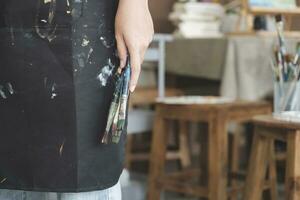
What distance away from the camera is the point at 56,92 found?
102 centimetres

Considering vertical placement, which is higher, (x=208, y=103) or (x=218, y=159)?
(x=208, y=103)

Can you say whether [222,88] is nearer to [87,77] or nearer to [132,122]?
[132,122]

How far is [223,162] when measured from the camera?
207 cm

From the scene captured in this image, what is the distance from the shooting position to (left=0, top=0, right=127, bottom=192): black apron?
1015 mm

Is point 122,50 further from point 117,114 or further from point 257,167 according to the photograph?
point 257,167

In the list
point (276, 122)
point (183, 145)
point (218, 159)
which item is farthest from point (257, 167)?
point (183, 145)

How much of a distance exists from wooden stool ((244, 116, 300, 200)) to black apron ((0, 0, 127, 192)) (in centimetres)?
58

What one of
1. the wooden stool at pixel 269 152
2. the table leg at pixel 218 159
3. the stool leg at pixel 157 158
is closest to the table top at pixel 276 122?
the wooden stool at pixel 269 152

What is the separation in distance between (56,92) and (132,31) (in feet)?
0.56

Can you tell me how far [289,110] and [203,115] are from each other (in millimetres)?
486

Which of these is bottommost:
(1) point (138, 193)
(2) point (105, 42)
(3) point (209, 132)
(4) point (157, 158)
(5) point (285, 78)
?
(1) point (138, 193)

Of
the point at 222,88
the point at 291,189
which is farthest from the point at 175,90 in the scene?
the point at 291,189

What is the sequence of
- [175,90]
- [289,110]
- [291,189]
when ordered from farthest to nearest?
[175,90]
[289,110]
[291,189]

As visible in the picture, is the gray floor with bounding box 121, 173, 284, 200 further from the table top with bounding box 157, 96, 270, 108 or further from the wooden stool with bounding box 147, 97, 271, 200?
the table top with bounding box 157, 96, 270, 108
